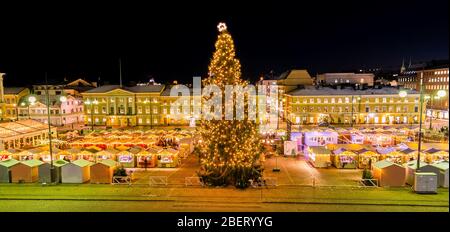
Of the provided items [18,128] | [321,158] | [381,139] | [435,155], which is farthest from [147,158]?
[381,139]

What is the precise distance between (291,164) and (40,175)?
64.7ft

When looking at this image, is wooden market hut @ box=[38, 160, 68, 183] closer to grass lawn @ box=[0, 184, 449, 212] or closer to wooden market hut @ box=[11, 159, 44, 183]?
wooden market hut @ box=[11, 159, 44, 183]

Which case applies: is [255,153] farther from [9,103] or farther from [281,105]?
[9,103]

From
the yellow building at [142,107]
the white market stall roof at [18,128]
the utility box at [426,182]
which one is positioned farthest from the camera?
the yellow building at [142,107]

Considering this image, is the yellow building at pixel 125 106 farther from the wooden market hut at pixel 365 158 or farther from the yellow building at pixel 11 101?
the wooden market hut at pixel 365 158

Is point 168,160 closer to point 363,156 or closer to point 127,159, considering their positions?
point 127,159

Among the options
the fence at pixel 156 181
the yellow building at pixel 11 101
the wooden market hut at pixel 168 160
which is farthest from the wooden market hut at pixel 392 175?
the yellow building at pixel 11 101

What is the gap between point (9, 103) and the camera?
65.7 m

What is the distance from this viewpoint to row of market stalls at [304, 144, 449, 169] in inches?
1166

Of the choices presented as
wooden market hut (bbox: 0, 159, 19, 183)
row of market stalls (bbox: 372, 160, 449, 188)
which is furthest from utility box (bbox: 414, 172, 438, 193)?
wooden market hut (bbox: 0, 159, 19, 183)

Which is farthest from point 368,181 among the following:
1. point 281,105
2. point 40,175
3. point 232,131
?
point 281,105

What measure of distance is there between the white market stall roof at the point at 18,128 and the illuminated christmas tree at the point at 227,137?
26061mm

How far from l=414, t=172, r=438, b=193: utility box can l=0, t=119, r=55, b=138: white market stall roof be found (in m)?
37.2

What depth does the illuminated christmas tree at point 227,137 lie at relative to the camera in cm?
Result: 2003
